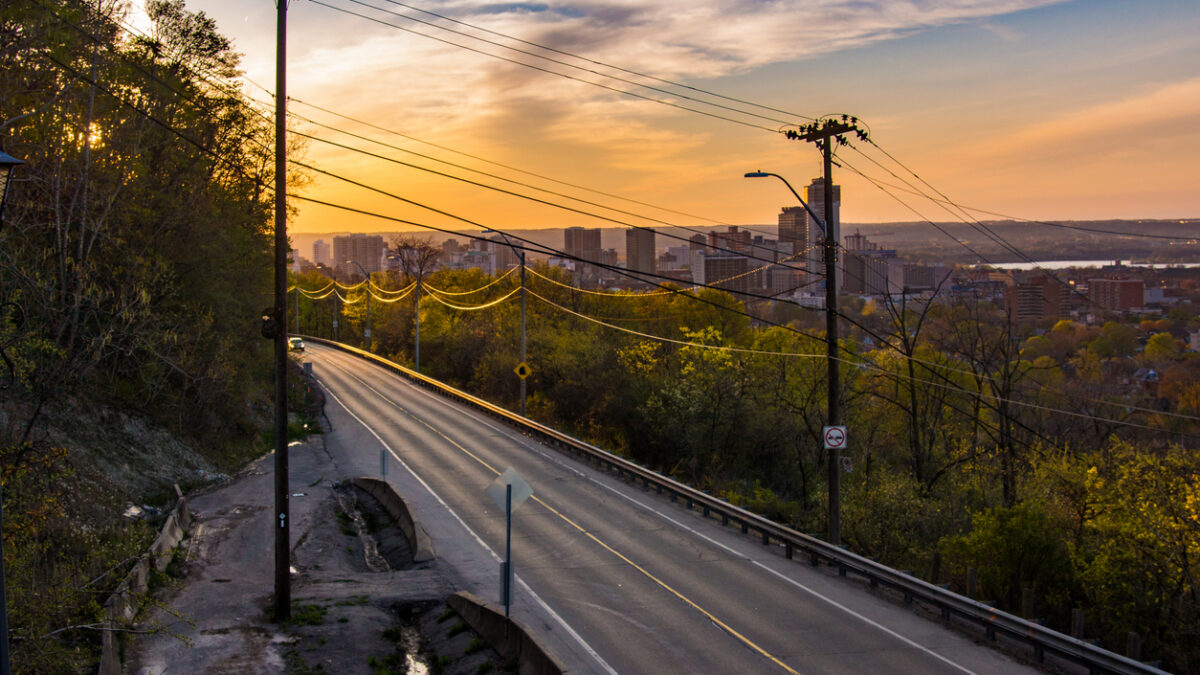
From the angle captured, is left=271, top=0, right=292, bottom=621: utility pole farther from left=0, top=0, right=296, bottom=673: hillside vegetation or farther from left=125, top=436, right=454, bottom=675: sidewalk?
left=0, top=0, right=296, bottom=673: hillside vegetation

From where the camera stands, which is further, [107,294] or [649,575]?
[107,294]

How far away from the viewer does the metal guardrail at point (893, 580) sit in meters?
12.3

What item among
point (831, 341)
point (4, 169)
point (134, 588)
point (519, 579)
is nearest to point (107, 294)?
point (134, 588)

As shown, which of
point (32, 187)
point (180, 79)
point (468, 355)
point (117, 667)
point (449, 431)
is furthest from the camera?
point (468, 355)

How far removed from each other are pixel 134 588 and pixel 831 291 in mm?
15844

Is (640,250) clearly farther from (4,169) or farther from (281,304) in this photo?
(4,169)

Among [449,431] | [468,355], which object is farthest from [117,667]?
[468,355]

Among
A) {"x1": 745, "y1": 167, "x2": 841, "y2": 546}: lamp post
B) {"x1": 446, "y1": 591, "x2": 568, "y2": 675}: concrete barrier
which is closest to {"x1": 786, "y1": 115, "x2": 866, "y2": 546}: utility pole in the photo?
{"x1": 745, "y1": 167, "x2": 841, "y2": 546}: lamp post

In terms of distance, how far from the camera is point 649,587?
17031mm

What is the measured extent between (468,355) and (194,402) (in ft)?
131

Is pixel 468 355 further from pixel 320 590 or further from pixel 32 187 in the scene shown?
pixel 320 590

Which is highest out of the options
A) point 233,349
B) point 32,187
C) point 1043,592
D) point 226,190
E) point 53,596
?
point 226,190

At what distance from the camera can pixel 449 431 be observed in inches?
1559

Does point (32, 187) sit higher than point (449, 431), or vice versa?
point (32, 187)
